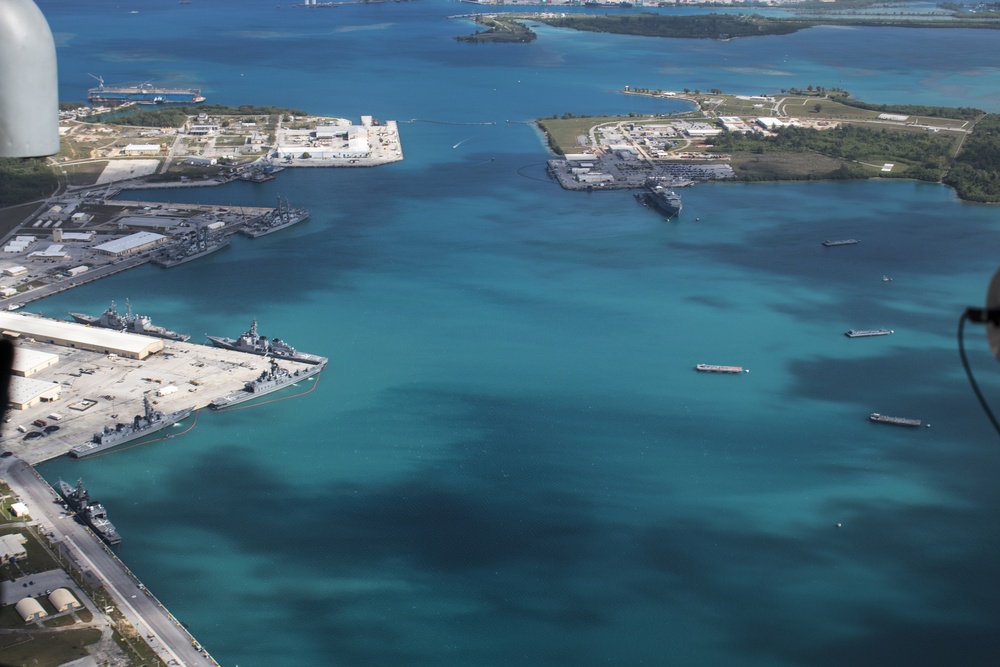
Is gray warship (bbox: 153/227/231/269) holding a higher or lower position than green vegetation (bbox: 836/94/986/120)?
lower

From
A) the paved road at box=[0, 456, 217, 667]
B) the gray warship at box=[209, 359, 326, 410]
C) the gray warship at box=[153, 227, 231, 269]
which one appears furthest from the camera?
the gray warship at box=[153, 227, 231, 269]

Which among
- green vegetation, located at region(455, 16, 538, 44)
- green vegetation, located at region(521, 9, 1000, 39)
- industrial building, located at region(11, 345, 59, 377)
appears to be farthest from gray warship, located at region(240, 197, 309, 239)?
green vegetation, located at region(521, 9, 1000, 39)

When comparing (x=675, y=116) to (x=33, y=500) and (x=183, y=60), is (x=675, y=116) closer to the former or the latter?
(x=183, y=60)

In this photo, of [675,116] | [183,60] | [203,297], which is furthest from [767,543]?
[183,60]

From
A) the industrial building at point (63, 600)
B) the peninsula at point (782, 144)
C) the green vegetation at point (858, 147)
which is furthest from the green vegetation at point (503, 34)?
the industrial building at point (63, 600)

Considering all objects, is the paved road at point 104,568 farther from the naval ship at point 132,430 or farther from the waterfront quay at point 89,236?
the waterfront quay at point 89,236

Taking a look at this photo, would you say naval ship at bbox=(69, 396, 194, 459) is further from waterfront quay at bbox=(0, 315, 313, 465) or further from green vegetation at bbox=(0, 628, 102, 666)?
green vegetation at bbox=(0, 628, 102, 666)
